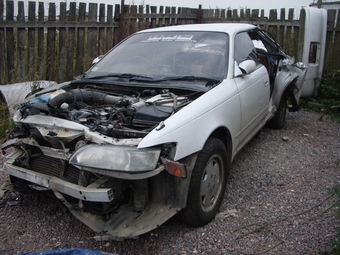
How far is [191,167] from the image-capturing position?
297cm

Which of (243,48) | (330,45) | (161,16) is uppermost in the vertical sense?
(161,16)

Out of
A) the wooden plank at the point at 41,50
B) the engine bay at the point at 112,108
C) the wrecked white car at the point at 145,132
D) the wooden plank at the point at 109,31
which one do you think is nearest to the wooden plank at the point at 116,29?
the wooden plank at the point at 109,31

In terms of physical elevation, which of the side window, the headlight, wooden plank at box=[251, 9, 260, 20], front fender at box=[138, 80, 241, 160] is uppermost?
wooden plank at box=[251, 9, 260, 20]

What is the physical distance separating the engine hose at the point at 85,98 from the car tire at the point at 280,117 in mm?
3261

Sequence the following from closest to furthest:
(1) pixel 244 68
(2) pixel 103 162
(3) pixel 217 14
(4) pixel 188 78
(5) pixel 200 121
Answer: (2) pixel 103 162 → (5) pixel 200 121 → (4) pixel 188 78 → (1) pixel 244 68 → (3) pixel 217 14

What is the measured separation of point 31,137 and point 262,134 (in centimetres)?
382

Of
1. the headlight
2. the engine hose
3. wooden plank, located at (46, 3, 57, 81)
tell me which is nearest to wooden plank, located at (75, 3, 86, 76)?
wooden plank, located at (46, 3, 57, 81)

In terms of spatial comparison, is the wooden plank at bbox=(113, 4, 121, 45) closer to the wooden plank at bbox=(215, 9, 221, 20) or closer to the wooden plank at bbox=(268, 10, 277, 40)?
the wooden plank at bbox=(215, 9, 221, 20)

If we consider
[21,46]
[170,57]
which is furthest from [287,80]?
[21,46]

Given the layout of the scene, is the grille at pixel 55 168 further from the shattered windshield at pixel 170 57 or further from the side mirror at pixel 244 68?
the side mirror at pixel 244 68

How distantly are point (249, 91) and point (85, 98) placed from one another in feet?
5.95

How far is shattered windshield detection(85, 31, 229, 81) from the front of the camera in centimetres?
394

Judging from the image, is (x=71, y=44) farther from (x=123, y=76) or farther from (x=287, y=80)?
(x=287, y=80)

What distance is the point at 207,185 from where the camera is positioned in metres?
3.26
